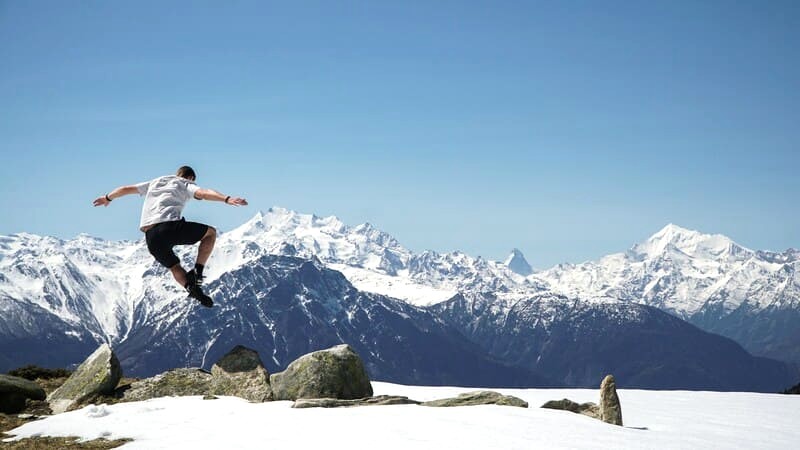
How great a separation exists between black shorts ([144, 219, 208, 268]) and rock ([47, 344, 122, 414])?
32.6 ft

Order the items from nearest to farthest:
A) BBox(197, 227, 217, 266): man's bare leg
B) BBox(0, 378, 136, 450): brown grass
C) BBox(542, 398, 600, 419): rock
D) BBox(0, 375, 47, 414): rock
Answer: BBox(0, 378, 136, 450): brown grass < BBox(197, 227, 217, 266): man's bare leg < BBox(542, 398, 600, 419): rock < BBox(0, 375, 47, 414): rock

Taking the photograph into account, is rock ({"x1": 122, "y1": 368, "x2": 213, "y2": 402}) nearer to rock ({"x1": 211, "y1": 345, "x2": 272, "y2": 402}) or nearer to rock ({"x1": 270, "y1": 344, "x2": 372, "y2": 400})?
rock ({"x1": 211, "y1": 345, "x2": 272, "y2": 402})

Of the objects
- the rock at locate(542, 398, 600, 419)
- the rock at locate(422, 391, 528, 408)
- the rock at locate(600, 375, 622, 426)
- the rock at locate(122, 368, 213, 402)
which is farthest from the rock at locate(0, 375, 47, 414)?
A: the rock at locate(600, 375, 622, 426)

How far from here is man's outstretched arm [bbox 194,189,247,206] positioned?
14.8 m

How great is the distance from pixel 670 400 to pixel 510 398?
934 cm

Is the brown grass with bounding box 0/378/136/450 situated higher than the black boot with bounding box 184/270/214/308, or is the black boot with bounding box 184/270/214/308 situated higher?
the black boot with bounding box 184/270/214/308

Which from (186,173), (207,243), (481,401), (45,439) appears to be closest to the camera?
(186,173)

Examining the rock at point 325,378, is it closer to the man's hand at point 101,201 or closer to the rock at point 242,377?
the rock at point 242,377

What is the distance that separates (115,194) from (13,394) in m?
11.1

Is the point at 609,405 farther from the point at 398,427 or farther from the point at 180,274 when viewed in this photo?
the point at 180,274

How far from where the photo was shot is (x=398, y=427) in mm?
15570

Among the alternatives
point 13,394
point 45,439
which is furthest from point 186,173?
point 13,394

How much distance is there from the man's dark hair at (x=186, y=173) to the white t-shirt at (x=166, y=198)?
0.76ft

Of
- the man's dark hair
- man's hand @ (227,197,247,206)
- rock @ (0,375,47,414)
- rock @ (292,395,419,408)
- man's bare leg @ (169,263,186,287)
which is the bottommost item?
rock @ (0,375,47,414)
